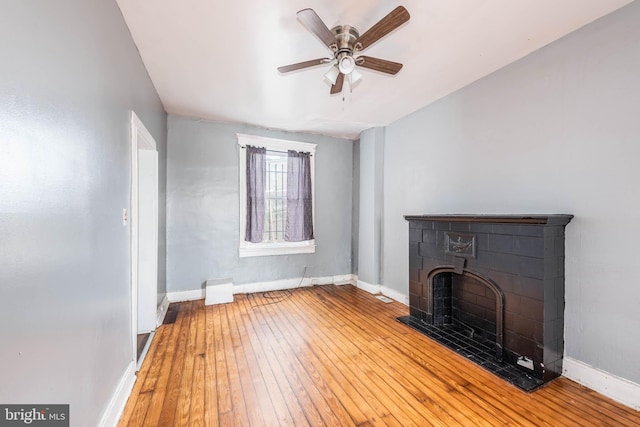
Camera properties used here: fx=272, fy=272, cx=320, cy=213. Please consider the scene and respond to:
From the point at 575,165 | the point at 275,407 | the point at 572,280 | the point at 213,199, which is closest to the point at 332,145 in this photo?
the point at 213,199

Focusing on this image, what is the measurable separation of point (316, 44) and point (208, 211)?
292cm

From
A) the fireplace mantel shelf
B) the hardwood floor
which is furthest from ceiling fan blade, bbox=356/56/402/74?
the hardwood floor

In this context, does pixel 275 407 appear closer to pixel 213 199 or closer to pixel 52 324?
pixel 52 324

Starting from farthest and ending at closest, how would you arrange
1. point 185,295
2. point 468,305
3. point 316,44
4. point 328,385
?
point 185,295
point 468,305
point 316,44
point 328,385

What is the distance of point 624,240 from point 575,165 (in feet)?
2.08

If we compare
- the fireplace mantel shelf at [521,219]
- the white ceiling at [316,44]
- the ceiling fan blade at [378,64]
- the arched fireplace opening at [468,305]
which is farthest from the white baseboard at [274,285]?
the ceiling fan blade at [378,64]

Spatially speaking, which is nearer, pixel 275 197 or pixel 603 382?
pixel 603 382

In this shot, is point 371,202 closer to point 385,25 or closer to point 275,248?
point 275,248

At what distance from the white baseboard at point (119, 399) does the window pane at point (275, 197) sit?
271cm

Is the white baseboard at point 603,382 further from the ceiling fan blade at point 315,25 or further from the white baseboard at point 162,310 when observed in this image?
the white baseboard at point 162,310

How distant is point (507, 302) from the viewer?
2.36 m

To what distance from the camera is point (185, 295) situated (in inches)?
160

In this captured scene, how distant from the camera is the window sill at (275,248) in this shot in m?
4.42

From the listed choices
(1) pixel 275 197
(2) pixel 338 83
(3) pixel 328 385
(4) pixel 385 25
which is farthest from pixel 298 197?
(4) pixel 385 25
